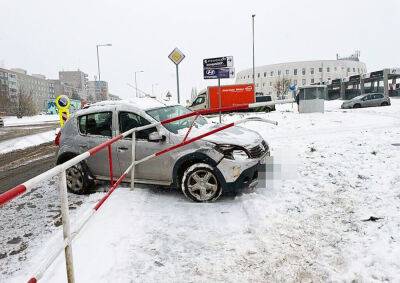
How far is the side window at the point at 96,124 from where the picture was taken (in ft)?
21.5

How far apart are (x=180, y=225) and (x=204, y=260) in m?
1.04

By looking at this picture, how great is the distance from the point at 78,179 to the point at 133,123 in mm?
1550

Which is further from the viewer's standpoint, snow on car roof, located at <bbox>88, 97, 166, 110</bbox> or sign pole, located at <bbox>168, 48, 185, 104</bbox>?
sign pole, located at <bbox>168, 48, 185, 104</bbox>

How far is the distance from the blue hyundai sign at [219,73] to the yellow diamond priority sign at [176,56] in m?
0.94

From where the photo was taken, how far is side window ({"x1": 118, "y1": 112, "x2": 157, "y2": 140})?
6121 millimetres

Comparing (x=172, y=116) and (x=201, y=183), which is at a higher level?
(x=172, y=116)

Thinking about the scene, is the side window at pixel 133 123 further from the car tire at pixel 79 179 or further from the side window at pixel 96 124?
the car tire at pixel 79 179

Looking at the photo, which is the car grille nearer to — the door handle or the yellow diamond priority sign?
the door handle

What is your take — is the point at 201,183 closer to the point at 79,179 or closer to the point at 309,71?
the point at 79,179

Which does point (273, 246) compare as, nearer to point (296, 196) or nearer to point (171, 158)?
point (296, 196)

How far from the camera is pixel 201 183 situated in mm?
5559

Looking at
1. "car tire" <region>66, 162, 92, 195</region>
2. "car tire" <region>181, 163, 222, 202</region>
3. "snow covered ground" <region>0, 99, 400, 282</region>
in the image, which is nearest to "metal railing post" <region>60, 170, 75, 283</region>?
"snow covered ground" <region>0, 99, 400, 282</region>

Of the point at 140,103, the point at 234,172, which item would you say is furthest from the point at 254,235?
the point at 140,103

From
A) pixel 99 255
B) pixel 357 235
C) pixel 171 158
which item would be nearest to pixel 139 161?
pixel 171 158
